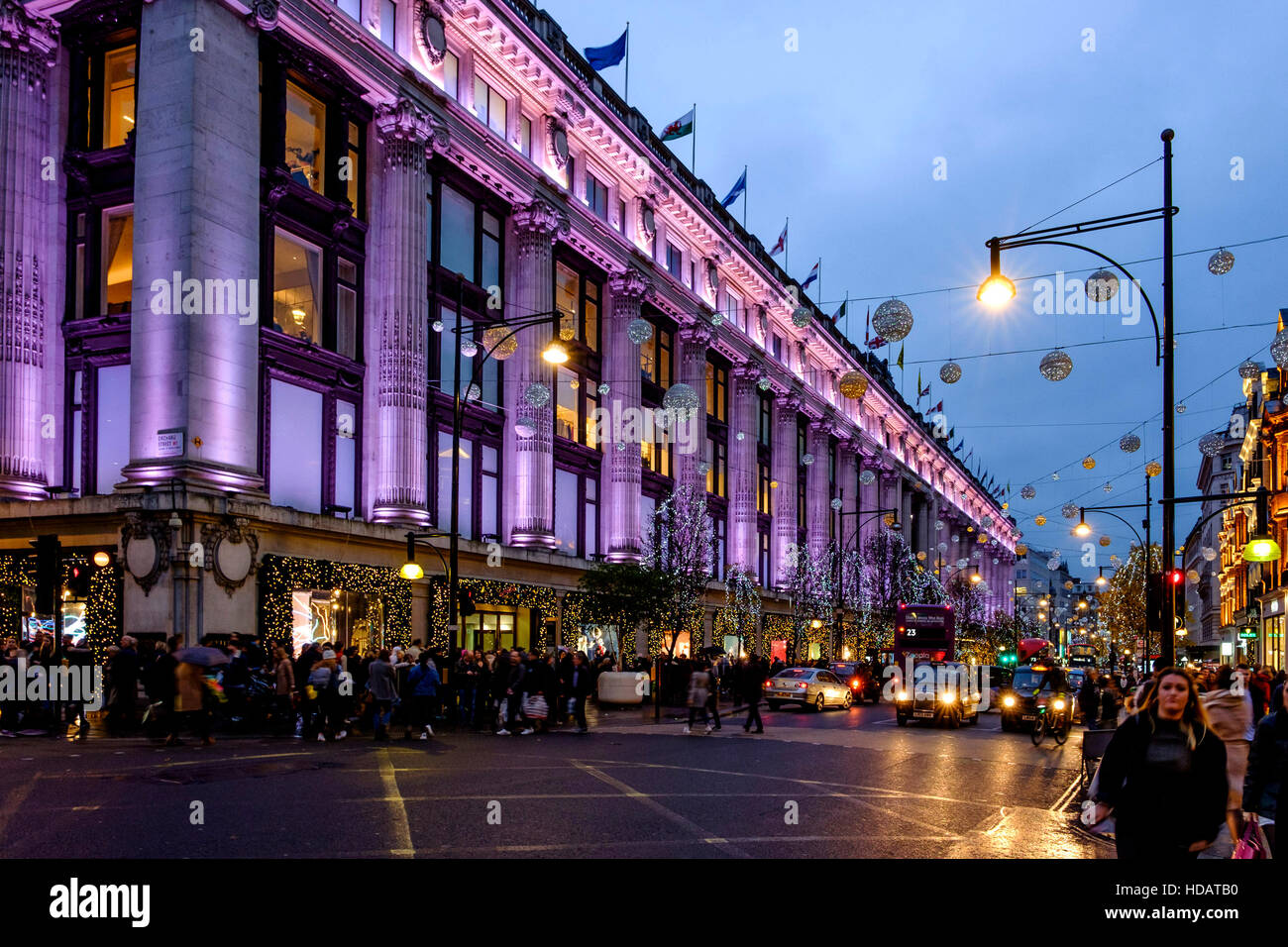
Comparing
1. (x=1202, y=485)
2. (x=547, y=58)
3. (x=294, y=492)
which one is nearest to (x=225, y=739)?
(x=294, y=492)

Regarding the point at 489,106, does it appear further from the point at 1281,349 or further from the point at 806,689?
the point at 1281,349

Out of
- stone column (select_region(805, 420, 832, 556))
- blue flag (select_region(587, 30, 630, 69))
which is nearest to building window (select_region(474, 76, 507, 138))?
blue flag (select_region(587, 30, 630, 69))

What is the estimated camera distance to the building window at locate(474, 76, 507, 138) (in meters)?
39.0

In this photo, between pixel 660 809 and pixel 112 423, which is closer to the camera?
pixel 660 809

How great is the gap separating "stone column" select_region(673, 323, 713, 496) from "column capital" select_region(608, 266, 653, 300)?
22.8ft

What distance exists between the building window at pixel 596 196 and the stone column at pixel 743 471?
16039 mm

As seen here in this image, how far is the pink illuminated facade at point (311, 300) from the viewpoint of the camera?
27.0 metres

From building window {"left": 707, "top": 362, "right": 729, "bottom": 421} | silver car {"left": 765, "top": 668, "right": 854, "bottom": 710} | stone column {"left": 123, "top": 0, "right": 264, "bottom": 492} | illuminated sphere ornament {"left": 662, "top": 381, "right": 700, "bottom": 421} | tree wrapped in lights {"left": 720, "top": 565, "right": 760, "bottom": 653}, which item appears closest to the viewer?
stone column {"left": 123, "top": 0, "right": 264, "bottom": 492}

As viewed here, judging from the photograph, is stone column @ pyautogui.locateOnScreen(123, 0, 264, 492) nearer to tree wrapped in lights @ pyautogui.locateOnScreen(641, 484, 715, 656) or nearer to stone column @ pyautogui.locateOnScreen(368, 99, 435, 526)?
stone column @ pyautogui.locateOnScreen(368, 99, 435, 526)

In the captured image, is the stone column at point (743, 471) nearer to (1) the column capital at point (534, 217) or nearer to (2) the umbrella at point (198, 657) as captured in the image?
(1) the column capital at point (534, 217)

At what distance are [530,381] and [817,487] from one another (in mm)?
37186

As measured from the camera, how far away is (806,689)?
132 ft

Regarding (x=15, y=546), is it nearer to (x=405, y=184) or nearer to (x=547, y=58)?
(x=405, y=184)

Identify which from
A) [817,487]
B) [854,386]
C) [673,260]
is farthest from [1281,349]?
[817,487]
